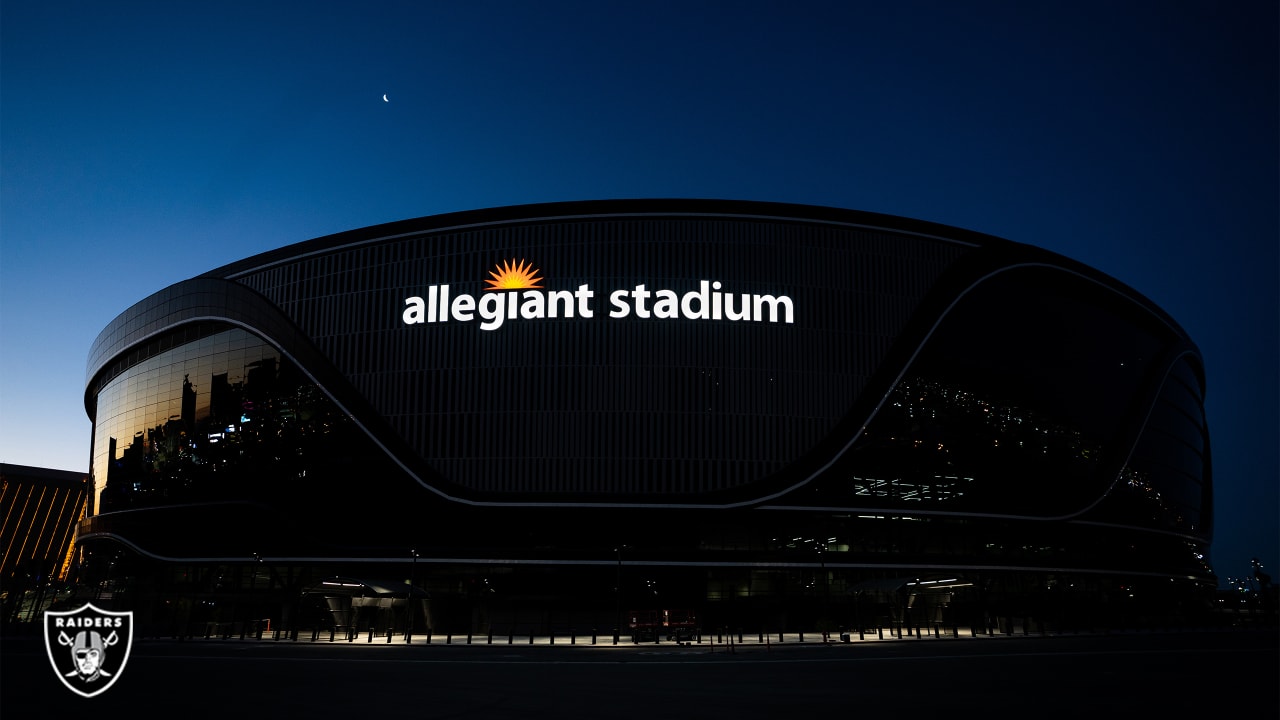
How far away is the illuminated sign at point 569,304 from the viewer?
211 feet

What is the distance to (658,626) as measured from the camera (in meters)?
52.8

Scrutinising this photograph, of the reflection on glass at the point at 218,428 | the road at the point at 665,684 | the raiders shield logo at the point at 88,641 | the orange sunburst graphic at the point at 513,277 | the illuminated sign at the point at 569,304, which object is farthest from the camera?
the reflection on glass at the point at 218,428

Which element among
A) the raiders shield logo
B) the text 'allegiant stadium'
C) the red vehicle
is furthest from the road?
the text 'allegiant stadium'

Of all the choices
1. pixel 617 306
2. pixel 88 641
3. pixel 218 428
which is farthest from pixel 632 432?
pixel 88 641

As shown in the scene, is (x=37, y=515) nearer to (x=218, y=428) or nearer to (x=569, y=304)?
(x=218, y=428)

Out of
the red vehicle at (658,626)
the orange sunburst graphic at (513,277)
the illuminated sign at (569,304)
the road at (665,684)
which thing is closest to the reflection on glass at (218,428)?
the illuminated sign at (569,304)

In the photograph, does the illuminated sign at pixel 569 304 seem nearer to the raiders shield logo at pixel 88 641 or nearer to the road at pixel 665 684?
the road at pixel 665 684

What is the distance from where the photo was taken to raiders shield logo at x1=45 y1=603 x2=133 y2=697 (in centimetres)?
1468

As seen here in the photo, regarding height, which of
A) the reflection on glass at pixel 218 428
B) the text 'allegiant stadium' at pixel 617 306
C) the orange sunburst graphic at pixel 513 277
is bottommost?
the reflection on glass at pixel 218 428

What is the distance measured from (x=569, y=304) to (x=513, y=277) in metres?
4.73

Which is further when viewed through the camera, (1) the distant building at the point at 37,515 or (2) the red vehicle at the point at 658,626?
(1) the distant building at the point at 37,515

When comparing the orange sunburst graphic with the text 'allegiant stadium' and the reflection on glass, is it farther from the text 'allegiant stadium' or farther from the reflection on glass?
the reflection on glass

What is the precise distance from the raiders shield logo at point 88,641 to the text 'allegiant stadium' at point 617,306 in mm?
49986

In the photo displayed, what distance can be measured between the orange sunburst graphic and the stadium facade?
0.54 feet
